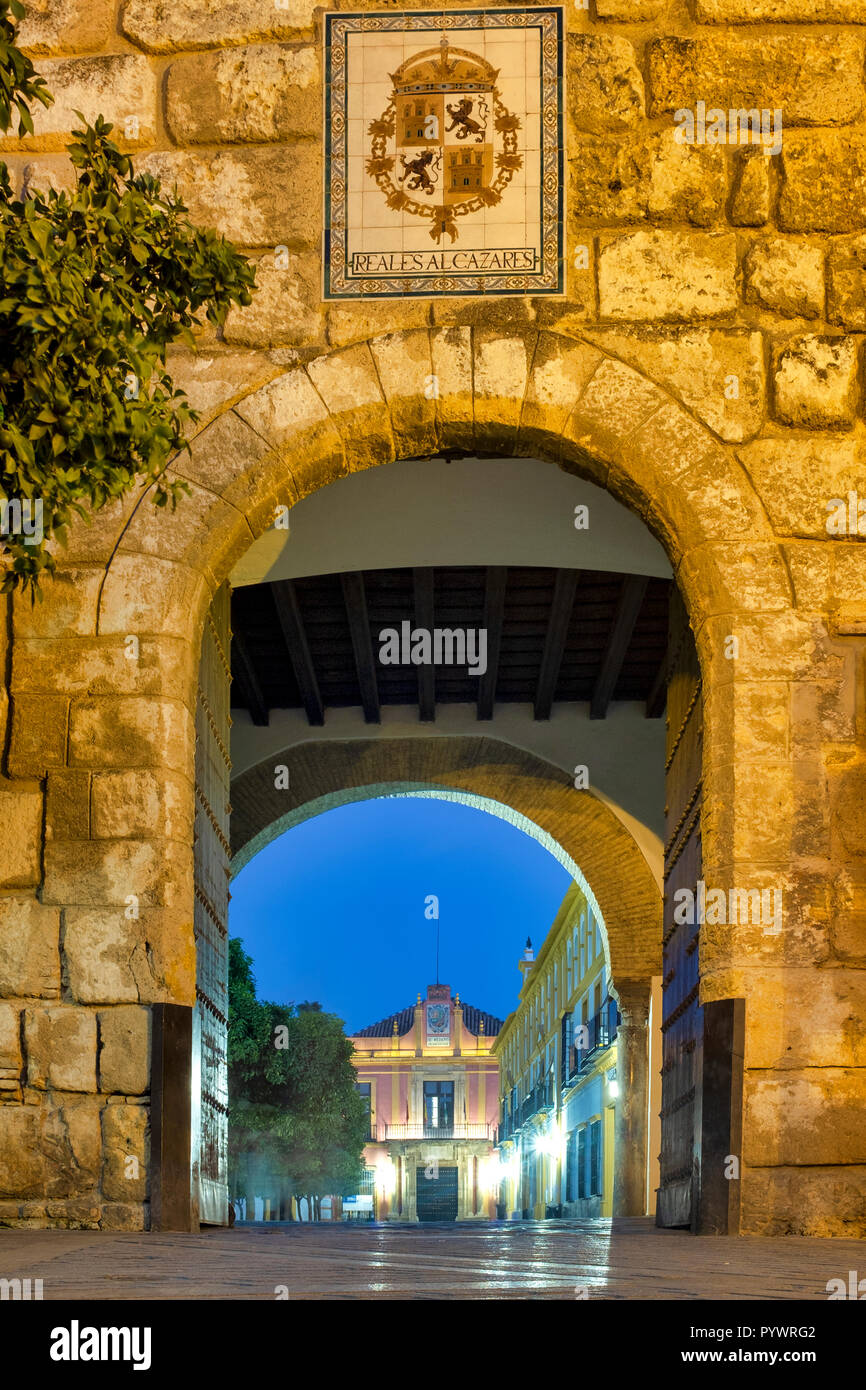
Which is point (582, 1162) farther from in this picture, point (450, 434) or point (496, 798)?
point (450, 434)

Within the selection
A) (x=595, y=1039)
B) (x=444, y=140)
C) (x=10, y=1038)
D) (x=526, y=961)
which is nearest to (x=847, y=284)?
(x=444, y=140)

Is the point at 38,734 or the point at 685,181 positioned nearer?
the point at 38,734

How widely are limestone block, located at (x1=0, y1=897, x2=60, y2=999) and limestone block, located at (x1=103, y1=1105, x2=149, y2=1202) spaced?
0.48m

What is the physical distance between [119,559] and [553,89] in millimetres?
2452

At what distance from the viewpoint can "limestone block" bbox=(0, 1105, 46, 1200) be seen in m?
5.38

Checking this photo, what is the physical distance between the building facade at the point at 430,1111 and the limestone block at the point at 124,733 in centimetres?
5220

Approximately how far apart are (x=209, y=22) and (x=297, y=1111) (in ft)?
86.2

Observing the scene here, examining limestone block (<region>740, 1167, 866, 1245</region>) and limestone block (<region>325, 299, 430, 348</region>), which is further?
limestone block (<region>325, 299, 430, 348</region>)

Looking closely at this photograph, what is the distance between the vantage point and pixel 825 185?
6.09 m

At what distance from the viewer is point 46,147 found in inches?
249

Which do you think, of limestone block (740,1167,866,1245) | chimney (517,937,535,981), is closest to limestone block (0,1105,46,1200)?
limestone block (740,1167,866,1245)

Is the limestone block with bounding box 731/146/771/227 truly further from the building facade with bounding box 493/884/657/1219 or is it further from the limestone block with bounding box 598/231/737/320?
the building facade with bounding box 493/884/657/1219

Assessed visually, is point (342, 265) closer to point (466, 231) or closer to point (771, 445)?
point (466, 231)

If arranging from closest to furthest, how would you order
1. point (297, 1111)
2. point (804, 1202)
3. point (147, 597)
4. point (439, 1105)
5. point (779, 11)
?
point (804, 1202), point (147, 597), point (779, 11), point (297, 1111), point (439, 1105)
